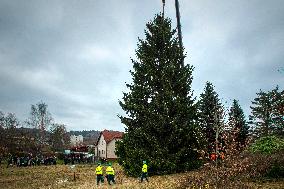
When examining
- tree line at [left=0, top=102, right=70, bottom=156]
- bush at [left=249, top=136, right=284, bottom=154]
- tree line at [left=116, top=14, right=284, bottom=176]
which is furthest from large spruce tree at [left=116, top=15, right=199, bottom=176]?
tree line at [left=0, top=102, right=70, bottom=156]

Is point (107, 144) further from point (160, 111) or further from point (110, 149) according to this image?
point (160, 111)

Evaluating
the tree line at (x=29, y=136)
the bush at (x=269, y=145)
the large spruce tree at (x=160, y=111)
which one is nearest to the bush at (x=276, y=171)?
the bush at (x=269, y=145)

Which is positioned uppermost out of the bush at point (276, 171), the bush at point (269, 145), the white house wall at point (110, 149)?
the white house wall at point (110, 149)

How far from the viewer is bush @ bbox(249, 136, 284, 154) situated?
23.4 m

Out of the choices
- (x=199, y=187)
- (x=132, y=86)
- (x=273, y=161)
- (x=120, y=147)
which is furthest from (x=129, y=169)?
(x=273, y=161)

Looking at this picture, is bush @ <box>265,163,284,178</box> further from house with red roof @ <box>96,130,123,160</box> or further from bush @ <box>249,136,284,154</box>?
house with red roof @ <box>96,130,123,160</box>

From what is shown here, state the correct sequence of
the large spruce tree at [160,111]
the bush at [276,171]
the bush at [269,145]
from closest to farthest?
the bush at [276,171]
the bush at [269,145]
the large spruce tree at [160,111]

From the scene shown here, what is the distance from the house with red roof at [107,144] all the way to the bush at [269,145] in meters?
53.5

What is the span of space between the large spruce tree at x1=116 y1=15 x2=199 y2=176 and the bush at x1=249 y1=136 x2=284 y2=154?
15.6 ft

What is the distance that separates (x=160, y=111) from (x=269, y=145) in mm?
9022

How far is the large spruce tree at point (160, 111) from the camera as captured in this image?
A: 26.9 metres

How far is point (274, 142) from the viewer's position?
944 inches

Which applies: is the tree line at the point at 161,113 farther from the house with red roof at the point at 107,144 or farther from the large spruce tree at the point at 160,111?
the house with red roof at the point at 107,144

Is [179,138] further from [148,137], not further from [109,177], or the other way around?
[109,177]
